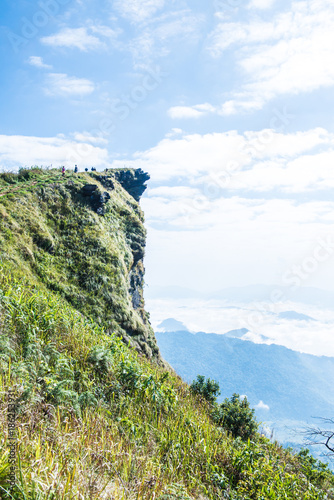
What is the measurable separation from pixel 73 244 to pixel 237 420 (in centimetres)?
1953

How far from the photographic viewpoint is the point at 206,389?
13.4m

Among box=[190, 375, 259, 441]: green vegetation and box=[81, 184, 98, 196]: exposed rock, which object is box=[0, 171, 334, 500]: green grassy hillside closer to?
box=[190, 375, 259, 441]: green vegetation

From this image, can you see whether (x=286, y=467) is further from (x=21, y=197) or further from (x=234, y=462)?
(x=21, y=197)

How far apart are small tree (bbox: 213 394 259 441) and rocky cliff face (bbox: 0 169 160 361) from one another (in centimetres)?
989

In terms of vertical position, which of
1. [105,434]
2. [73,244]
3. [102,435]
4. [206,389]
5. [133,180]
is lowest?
[206,389]

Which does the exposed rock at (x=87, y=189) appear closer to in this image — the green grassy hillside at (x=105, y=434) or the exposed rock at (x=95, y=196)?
the exposed rock at (x=95, y=196)

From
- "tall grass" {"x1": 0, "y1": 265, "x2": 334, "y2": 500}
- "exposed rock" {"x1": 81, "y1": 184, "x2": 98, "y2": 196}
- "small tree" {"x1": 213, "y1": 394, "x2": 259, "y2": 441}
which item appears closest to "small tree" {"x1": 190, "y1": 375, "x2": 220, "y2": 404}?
"small tree" {"x1": 213, "y1": 394, "x2": 259, "y2": 441}

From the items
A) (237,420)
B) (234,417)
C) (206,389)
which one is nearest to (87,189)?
(206,389)

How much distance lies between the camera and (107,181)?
4297 centimetres

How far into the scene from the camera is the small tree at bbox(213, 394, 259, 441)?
1104 centimetres

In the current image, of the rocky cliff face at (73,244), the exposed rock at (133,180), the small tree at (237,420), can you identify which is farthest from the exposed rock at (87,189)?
the small tree at (237,420)

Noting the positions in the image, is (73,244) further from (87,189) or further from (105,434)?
(105,434)

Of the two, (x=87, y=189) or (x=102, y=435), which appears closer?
(x=102, y=435)

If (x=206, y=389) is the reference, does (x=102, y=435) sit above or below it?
above
